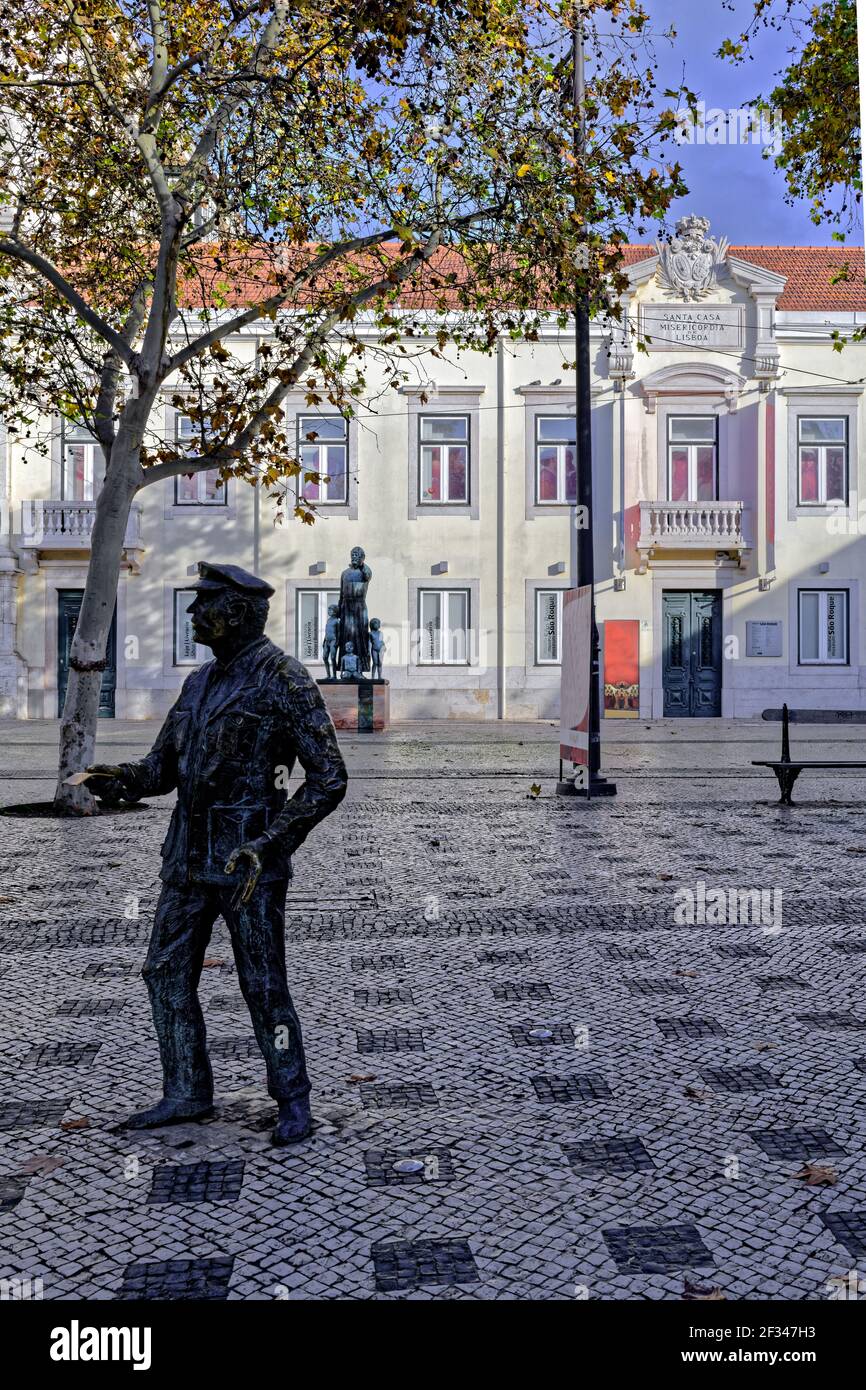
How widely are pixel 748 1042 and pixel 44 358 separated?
1051 centimetres

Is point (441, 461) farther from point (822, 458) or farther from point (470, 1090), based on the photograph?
point (470, 1090)

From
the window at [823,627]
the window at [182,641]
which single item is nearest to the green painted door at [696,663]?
the window at [823,627]

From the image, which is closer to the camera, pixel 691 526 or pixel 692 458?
pixel 691 526

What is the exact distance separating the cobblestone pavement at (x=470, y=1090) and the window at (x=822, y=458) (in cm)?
2122

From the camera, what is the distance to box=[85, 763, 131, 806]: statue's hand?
3.47 m

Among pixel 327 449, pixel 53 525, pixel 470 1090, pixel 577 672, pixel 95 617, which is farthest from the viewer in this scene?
pixel 327 449

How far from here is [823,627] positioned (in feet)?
91.1

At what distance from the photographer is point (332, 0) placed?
9.52m

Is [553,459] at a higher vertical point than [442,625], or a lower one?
higher

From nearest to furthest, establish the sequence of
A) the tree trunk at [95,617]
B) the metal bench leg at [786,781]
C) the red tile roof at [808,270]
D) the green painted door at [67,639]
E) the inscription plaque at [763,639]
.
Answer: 1. the tree trunk at [95,617]
2. the metal bench leg at [786,781]
3. the inscription plaque at [763,639]
4. the green painted door at [67,639]
5. the red tile roof at [808,270]

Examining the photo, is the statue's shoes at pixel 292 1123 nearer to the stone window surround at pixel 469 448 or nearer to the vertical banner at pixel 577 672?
the vertical banner at pixel 577 672

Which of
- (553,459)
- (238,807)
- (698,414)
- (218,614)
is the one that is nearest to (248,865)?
(238,807)

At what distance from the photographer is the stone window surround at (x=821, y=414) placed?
27.6 metres

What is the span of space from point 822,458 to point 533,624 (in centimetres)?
794
